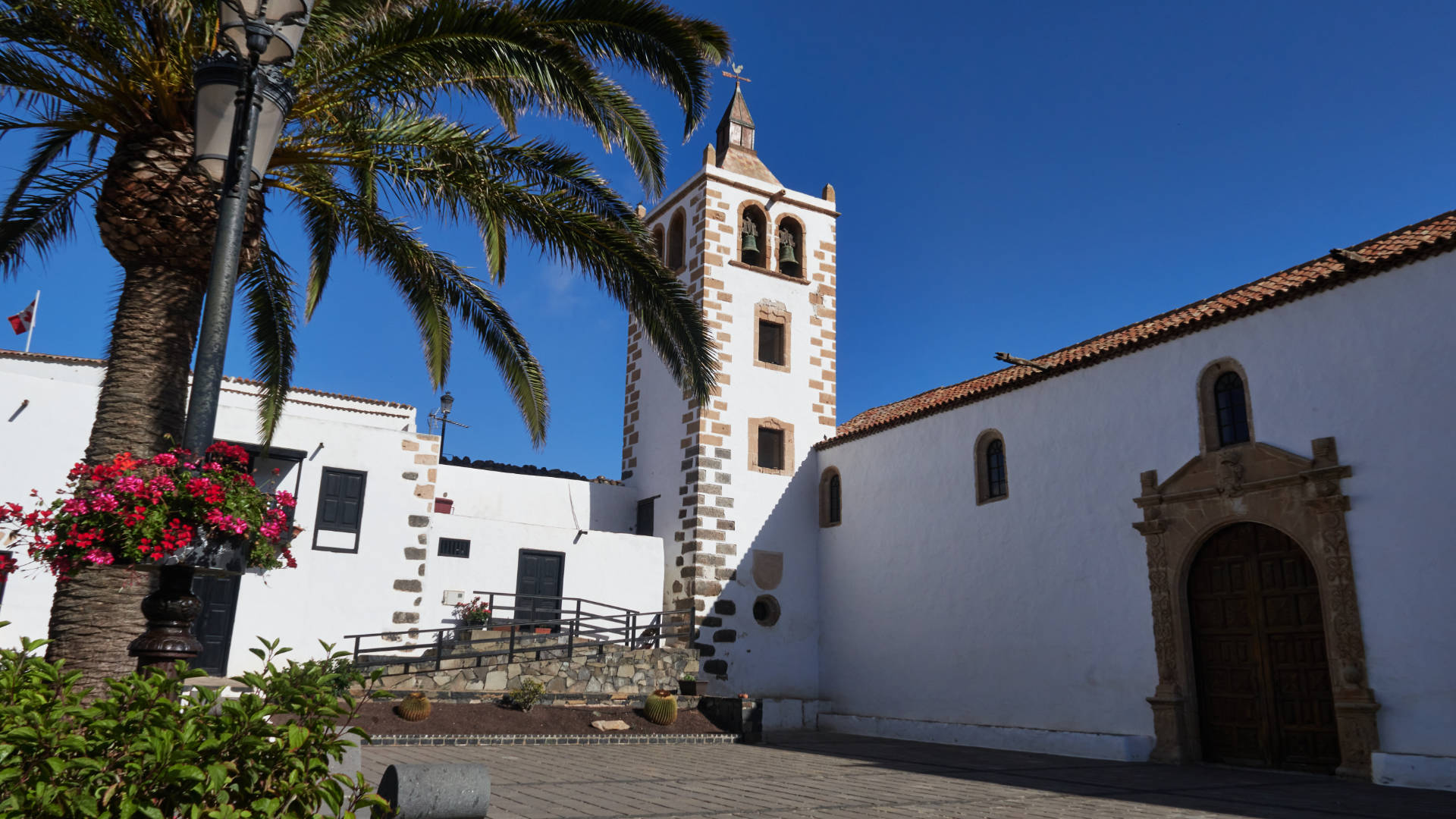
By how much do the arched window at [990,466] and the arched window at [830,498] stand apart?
3.97m

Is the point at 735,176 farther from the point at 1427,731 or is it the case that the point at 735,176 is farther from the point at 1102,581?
the point at 1427,731

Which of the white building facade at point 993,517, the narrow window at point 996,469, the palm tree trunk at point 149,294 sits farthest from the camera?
the narrow window at point 996,469

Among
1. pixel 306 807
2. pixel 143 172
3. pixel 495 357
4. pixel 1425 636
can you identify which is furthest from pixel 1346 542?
pixel 143 172

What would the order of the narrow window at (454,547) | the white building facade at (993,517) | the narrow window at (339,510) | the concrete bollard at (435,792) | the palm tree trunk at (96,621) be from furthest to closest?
the narrow window at (454,547)
the narrow window at (339,510)
the white building facade at (993,517)
the palm tree trunk at (96,621)
the concrete bollard at (435,792)

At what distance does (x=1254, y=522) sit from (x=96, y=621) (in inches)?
461

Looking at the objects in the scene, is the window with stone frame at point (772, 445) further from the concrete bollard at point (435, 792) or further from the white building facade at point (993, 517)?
the concrete bollard at point (435, 792)

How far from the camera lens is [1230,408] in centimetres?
1247

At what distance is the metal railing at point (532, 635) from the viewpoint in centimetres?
1496

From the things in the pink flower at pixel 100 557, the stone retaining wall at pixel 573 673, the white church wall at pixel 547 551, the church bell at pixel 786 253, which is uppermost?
the church bell at pixel 786 253

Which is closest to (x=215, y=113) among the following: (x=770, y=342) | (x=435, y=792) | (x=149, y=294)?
(x=149, y=294)

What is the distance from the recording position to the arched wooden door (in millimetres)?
11031

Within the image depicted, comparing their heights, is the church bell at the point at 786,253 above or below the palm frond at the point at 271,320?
above

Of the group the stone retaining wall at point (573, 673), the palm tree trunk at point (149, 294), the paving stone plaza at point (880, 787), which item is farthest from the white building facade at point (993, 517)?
the palm tree trunk at point (149, 294)

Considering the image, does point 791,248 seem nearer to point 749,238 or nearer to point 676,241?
point 749,238
